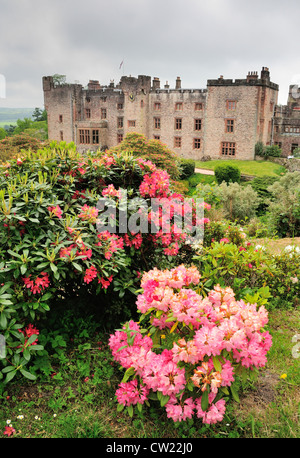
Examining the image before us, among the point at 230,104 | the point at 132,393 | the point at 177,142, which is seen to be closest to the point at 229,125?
the point at 230,104

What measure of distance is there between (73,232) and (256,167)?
102ft

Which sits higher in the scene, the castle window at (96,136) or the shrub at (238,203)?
the castle window at (96,136)

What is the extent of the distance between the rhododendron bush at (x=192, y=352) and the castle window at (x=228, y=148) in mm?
34620

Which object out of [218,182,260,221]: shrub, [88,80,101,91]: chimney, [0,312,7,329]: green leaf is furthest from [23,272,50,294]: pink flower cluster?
[88,80,101,91]: chimney

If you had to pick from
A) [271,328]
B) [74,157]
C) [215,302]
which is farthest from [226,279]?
[74,157]

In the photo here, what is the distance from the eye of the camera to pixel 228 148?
3678 centimetres

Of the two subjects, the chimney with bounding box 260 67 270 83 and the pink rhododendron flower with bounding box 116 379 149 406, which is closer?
the pink rhododendron flower with bounding box 116 379 149 406

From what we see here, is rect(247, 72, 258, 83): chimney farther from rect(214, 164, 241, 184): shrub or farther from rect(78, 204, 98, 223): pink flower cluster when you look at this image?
rect(78, 204, 98, 223): pink flower cluster

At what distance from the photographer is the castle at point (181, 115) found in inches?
1400

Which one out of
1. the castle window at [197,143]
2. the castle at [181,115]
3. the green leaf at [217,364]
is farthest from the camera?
the castle window at [197,143]

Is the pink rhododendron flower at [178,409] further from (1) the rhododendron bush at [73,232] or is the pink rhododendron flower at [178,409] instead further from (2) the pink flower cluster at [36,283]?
(2) the pink flower cluster at [36,283]

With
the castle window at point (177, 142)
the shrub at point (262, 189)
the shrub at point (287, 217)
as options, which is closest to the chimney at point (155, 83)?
the castle window at point (177, 142)

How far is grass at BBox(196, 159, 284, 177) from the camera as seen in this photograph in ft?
103

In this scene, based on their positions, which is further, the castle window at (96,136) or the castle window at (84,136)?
the castle window at (84,136)
